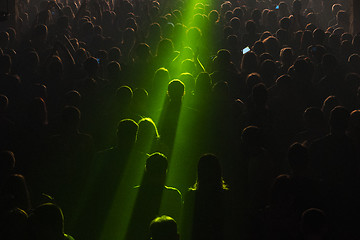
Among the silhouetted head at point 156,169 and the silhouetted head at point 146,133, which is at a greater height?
the silhouetted head at point 146,133

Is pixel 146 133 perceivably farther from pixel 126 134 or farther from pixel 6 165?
pixel 6 165

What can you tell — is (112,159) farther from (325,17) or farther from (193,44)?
(325,17)

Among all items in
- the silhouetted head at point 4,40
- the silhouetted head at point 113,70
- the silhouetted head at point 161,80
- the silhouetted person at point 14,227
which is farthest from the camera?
the silhouetted head at point 4,40

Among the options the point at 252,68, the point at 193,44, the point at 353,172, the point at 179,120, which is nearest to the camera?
the point at 353,172

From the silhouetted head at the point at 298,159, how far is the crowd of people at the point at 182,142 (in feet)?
0.04

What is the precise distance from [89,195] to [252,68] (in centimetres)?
599

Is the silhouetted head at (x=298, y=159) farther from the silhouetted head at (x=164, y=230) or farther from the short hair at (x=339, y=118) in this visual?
the silhouetted head at (x=164, y=230)

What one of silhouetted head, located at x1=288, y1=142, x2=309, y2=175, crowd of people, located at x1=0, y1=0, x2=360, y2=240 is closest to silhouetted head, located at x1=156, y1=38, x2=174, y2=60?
crowd of people, located at x1=0, y1=0, x2=360, y2=240

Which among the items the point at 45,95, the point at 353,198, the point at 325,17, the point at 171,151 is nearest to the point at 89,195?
the point at 171,151

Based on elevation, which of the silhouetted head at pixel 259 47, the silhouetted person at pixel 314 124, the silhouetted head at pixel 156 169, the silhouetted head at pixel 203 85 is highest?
the silhouetted head at pixel 259 47

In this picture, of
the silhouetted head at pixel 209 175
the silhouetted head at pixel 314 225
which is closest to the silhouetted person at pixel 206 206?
the silhouetted head at pixel 209 175

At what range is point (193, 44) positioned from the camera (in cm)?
1355

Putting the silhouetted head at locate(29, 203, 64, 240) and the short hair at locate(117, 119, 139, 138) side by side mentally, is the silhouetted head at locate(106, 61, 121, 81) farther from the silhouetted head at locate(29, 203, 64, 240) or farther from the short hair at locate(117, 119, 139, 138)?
the silhouetted head at locate(29, 203, 64, 240)

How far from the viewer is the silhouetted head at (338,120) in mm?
8625
